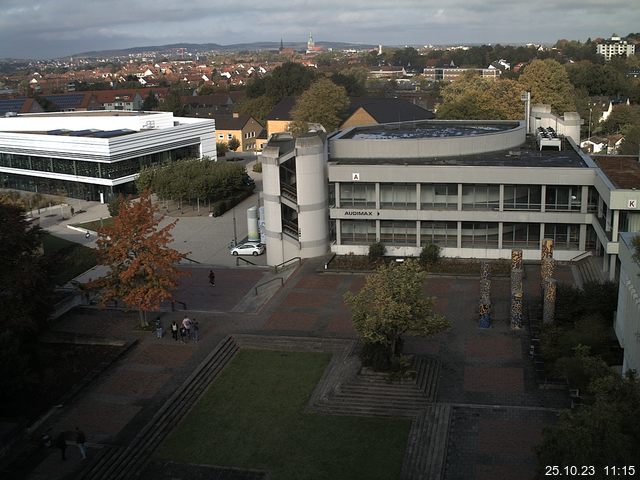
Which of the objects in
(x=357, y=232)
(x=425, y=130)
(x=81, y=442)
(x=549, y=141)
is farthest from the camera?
(x=425, y=130)

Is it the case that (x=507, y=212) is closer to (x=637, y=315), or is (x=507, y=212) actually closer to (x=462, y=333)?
(x=462, y=333)

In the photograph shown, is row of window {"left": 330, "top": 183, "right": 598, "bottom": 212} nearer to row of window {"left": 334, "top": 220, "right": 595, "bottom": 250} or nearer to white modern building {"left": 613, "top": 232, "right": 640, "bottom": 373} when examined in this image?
row of window {"left": 334, "top": 220, "right": 595, "bottom": 250}

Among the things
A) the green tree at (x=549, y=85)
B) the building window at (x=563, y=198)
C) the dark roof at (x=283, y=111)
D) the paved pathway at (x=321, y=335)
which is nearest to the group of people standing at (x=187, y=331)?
the paved pathway at (x=321, y=335)

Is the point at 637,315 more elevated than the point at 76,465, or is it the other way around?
the point at 637,315

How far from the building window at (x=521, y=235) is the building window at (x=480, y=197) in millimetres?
1522

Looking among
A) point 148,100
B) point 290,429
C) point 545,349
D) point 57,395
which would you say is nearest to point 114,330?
point 57,395

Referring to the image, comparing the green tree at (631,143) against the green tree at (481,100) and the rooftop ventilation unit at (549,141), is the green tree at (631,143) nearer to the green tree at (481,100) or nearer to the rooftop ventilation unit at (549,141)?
the green tree at (481,100)

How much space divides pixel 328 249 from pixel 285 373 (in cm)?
1686

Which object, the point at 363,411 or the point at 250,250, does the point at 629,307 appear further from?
the point at 250,250

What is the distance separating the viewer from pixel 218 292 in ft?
Result: 130

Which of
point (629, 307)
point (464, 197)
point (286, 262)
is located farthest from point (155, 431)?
point (464, 197)

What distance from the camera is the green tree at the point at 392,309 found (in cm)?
2684

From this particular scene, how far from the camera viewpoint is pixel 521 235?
4272 cm

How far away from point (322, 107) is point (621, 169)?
51382 mm
